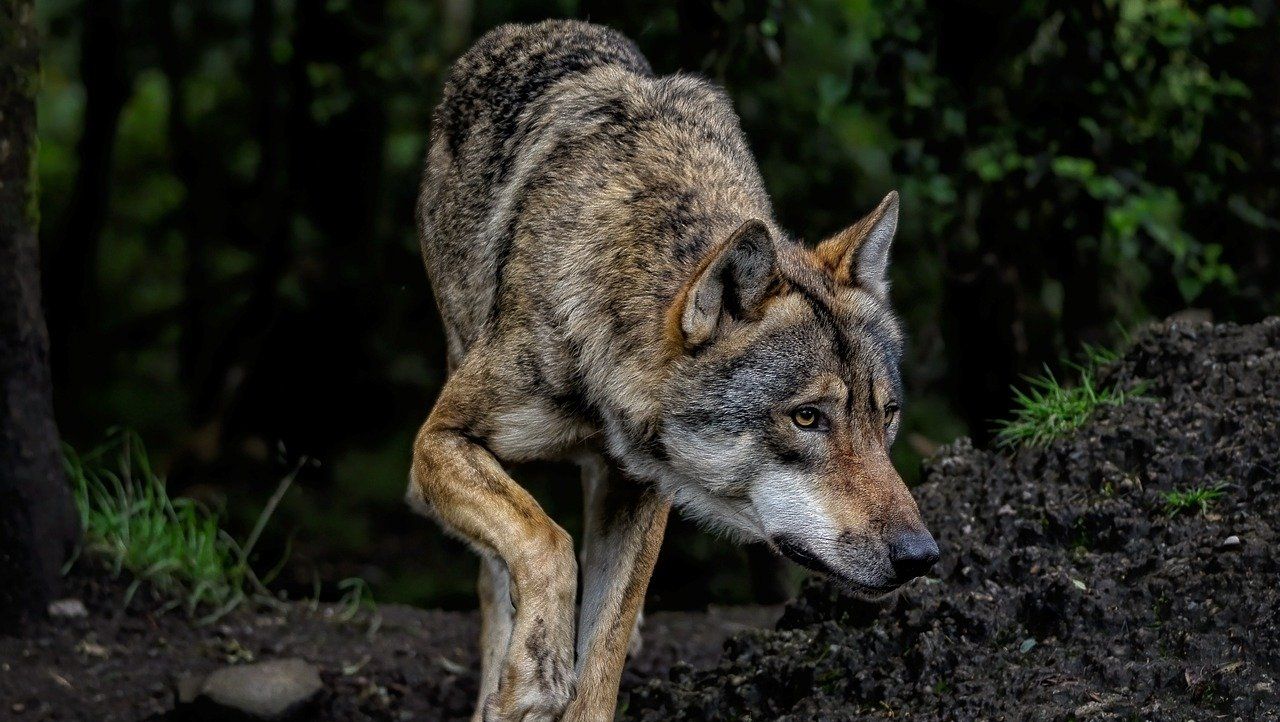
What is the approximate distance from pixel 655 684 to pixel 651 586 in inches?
130

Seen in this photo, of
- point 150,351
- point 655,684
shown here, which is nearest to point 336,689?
point 655,684

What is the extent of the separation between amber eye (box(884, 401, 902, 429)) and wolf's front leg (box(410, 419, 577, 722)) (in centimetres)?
103

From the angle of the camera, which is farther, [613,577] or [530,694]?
[613,577]

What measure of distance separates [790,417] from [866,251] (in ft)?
2.48

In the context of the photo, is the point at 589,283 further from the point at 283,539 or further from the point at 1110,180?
the point at 283,539

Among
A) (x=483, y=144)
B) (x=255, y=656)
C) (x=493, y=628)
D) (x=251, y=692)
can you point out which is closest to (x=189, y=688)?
(x=251, y=692)

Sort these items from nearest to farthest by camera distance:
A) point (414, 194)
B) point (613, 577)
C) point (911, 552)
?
1. point (911, 552)
2. point (613, 577)
3. point (414, 194)

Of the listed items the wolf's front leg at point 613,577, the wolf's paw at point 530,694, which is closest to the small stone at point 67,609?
the wolf's front leg at point 613,577

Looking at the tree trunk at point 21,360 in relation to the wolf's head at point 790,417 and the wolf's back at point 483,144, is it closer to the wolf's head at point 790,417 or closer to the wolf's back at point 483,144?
the wolf's back at point 483,144

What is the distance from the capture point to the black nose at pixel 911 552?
3670 mm

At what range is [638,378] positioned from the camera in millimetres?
4211

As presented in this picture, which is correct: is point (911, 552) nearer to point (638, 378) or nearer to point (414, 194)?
point (638, 378)

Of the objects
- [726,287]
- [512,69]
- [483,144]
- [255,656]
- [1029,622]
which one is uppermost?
[512,69]

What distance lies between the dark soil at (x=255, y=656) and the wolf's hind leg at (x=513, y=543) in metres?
1.44
